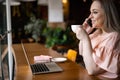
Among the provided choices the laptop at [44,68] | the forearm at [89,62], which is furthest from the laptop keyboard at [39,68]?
the forearm at [89,62]

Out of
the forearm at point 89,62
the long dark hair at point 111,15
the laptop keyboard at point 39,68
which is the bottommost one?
the laptop keyboard at point 39,68

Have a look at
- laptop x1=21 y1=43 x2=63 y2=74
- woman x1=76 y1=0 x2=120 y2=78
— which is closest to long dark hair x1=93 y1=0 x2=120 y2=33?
woman x1=76 y1=0 x2=120 y2=78

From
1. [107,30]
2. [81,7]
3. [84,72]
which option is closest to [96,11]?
[107,30]

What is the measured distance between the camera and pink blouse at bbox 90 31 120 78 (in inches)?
69.6

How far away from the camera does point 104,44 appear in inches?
71.9

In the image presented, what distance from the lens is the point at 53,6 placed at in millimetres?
5121

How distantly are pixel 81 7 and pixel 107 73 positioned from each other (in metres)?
6.96

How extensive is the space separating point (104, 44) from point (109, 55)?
0.36 ft

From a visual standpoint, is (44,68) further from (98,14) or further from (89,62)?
(98,14)

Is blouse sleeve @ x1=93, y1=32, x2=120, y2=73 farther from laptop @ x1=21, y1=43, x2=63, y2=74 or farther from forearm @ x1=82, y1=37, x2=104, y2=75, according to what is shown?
laptop @ x1=21, y1=43, x2=63, y2=74

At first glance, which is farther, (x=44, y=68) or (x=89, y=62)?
(x=44, y=68)

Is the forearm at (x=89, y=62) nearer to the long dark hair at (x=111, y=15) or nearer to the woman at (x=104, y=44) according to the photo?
the woman at (x=104, y=44)

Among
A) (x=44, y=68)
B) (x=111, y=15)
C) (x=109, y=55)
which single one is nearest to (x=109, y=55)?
(x=109, y=55)

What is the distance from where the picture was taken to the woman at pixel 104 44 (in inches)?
69.2
